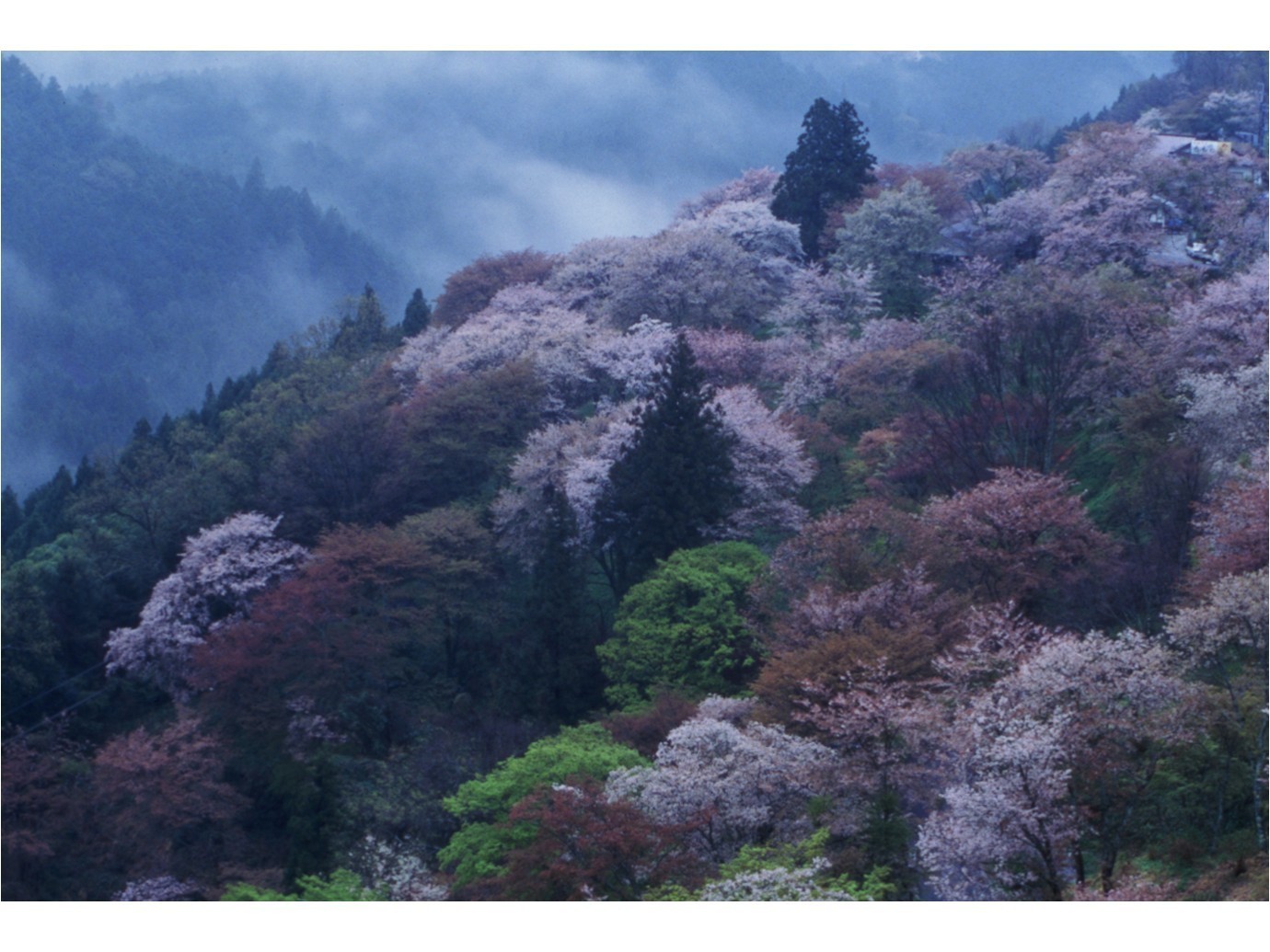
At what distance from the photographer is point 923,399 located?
33500 mm

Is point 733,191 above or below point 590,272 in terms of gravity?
above

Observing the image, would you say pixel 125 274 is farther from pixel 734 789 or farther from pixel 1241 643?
pixel 1241 643

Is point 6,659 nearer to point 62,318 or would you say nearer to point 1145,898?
point 1145,898

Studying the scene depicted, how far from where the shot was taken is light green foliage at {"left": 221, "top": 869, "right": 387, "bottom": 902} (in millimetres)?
19719

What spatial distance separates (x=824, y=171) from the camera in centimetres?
5141

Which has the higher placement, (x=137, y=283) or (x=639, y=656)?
(x=137, y=283)

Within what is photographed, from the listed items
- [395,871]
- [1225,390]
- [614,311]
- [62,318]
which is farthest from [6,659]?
[62,318]

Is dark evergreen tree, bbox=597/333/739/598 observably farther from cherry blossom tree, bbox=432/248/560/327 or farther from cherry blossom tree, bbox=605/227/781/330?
cherry blossom tree, bbox=432/248/560/327

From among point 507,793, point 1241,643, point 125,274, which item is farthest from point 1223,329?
point 125,274

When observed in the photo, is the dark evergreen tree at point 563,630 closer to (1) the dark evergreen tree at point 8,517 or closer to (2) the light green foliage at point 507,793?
(2) the light green foliage at point 507,793

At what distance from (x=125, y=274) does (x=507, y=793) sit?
79.7 metres

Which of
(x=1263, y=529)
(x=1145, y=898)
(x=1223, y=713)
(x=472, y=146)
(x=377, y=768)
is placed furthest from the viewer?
(x=472, y=146)

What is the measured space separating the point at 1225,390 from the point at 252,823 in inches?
951

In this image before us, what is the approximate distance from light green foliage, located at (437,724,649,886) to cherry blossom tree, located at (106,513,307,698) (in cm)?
1304
